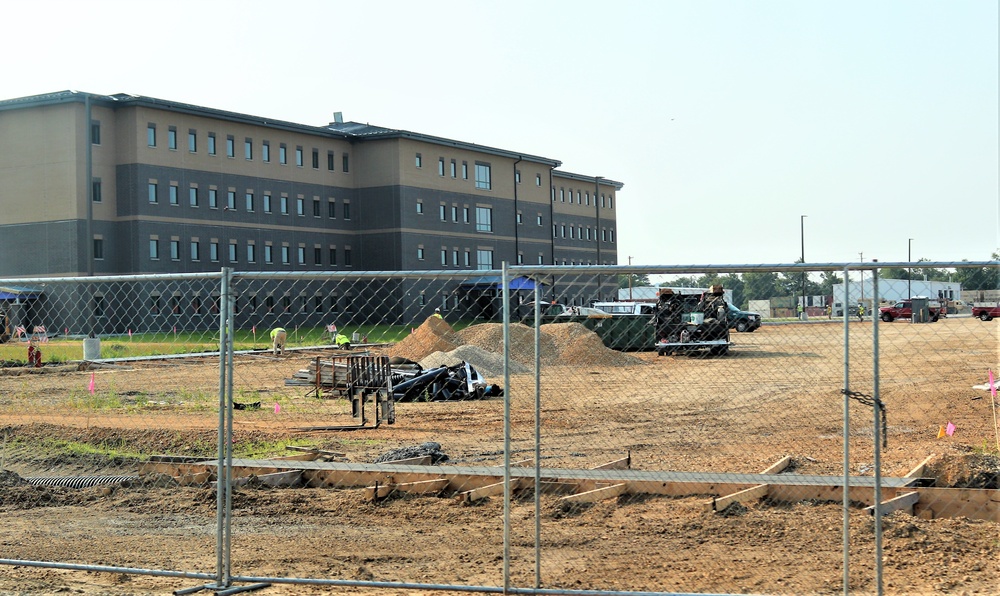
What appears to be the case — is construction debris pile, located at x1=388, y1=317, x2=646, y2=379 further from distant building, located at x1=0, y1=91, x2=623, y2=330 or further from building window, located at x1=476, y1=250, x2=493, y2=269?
building window, located at x1=476, y1=250, x2=493, y2=269

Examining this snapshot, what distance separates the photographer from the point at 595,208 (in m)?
97.3

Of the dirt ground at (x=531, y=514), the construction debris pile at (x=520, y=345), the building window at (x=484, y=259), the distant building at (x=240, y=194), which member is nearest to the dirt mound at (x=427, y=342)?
the construction debris pile at (x=520, y=345)

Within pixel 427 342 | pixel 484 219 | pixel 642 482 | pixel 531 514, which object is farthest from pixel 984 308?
pixel 484 219

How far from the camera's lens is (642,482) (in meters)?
10.1

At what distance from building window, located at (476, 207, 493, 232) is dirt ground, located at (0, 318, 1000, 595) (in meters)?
58.6

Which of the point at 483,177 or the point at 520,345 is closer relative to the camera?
the point at 520,345

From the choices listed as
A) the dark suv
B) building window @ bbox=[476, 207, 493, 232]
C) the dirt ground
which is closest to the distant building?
building window @ bbox=[476, 207, 493, 232]

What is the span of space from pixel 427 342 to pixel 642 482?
2490cm

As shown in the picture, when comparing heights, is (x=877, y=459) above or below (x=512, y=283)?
below

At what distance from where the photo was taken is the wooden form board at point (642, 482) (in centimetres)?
926

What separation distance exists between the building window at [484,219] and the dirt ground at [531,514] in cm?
5859

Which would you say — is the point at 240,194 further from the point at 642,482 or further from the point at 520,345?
the point at 642,482

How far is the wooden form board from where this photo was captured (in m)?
9.26

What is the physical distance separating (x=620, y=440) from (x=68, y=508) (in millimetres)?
8653
